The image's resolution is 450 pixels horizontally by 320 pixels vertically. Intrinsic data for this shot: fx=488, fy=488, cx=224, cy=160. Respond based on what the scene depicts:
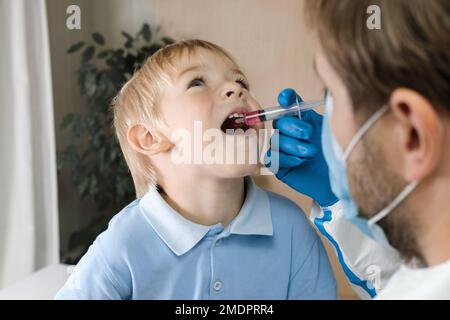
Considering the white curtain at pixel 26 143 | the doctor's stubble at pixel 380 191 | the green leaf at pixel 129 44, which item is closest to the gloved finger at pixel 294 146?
the doctor's stubble at pixel 380 191

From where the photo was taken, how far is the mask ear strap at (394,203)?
509 mm

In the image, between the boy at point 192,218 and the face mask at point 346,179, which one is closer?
the face mask at point 346,179

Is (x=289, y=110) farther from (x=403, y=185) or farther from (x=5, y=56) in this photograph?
(x=5, y=56)

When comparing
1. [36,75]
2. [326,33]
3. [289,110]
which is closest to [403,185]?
[326,33]

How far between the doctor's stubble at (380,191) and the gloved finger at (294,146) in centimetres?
22

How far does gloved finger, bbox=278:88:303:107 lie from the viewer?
751 millimetres

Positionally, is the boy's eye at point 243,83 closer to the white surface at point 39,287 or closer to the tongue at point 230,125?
the tongue at point 230,125

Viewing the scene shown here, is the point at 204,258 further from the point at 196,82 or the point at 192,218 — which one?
the point at 196,82

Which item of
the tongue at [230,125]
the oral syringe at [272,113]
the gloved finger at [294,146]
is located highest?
the oral syringe at [272,113]

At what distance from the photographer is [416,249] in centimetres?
56

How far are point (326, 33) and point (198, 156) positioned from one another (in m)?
0.33

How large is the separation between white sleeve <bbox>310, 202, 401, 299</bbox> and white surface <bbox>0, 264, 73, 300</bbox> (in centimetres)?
46

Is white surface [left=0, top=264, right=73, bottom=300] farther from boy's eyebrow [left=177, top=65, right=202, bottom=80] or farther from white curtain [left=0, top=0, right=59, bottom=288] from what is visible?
boy's eyebrow [left=177, top=65, right=202, bottom=80]
